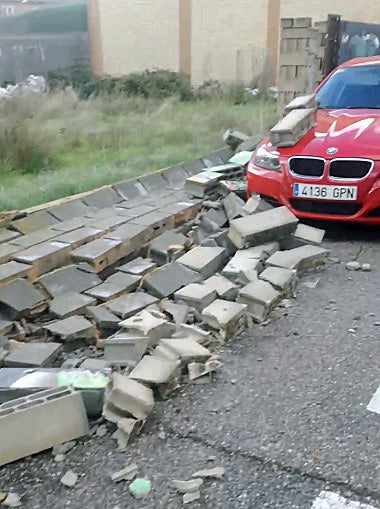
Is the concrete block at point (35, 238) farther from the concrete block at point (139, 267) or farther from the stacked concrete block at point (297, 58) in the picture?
the stacked concrete block at point (297, 58)

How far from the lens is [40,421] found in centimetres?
Result: 284

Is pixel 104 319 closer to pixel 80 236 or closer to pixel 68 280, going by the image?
pixel 68 280

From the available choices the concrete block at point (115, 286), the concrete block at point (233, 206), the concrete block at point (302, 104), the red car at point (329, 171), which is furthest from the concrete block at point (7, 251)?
the concrete block at point (302, 104)

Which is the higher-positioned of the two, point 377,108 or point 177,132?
point 377,108

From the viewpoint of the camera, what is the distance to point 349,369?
3570 mm

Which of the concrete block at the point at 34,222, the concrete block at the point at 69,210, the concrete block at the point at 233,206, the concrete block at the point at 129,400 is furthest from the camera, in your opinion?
the concrete block at the point at 233,206

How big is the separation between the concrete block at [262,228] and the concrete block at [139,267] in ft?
2.50

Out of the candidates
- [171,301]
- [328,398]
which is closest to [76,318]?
[171,301]

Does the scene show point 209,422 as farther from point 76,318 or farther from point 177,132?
point 177,132

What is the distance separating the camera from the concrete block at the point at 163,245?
5195mm

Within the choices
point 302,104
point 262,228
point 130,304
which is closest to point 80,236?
point 130,304

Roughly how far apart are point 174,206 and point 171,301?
191 centimetres

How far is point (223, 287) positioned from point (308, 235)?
1299 mm

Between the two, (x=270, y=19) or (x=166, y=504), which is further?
(x=270, y=19)
